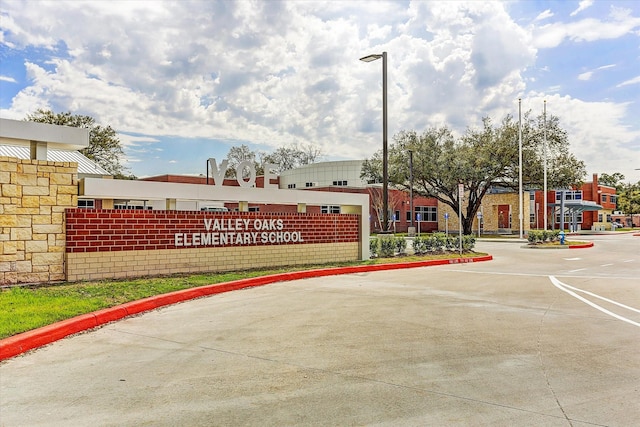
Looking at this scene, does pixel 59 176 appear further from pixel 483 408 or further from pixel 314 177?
pixel 314 177

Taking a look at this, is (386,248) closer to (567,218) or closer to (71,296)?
(71,296)

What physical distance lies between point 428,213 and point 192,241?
5729cm

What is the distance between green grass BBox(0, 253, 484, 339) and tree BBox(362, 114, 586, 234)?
33.1m

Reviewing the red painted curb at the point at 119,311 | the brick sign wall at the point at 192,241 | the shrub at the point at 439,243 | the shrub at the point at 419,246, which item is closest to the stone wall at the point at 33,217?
the brick sign wall at the point at 192,241

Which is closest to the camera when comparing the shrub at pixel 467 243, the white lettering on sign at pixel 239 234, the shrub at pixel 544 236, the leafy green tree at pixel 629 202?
the white lettering on sign at pixel 239 234

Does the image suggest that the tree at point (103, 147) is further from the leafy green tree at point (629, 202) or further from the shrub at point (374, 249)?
the leafy green tree at point (629, 202)

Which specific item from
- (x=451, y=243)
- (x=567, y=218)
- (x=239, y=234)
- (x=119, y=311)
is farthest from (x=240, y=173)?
(x=567, y=218)

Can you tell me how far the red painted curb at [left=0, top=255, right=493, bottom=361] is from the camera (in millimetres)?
6824

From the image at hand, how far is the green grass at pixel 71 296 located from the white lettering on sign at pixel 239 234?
116cm

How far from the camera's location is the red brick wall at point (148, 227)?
12.3 metres

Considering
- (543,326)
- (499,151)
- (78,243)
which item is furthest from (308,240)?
(499,151)

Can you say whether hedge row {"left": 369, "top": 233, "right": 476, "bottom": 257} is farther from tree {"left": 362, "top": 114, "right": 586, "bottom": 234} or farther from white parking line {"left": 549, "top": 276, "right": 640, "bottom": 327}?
tree {"left": 362, "top": 114, "right": 586, "bottom": 234}

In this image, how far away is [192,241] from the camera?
48.2 ft

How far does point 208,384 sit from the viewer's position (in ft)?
17.6
